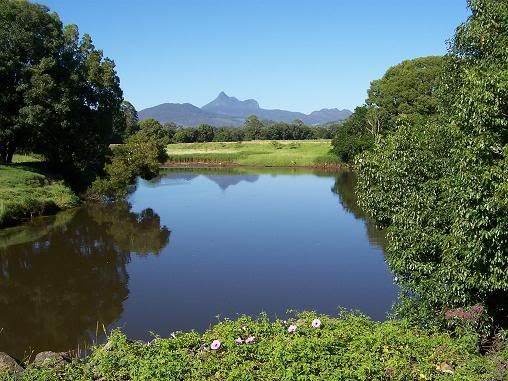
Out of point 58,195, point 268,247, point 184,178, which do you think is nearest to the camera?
point 268,247

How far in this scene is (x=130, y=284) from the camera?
19.6 m

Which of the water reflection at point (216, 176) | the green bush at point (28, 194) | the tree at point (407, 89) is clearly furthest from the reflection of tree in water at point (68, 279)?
the tree at point (407, 89)

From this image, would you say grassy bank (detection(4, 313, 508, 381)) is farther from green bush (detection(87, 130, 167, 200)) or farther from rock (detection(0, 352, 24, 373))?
green bush (detection(87, 130, 167, 200))

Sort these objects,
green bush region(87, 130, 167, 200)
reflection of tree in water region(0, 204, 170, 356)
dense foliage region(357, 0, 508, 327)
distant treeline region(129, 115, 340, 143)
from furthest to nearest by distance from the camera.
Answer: distant treeline region(129, 115, 340, 143), green bush region(87, 130, 167, 200), reflection of tree in water region(0, 204, 170, 356), dense foliage region(357, 0, 508, 327)

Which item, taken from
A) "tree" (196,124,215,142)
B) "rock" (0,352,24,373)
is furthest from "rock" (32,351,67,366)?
"tree" (196,124,215,142)

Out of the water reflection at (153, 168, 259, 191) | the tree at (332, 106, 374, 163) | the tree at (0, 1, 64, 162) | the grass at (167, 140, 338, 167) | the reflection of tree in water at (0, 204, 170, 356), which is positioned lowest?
the reflection of tree in water at (0, 204, 170, 356)

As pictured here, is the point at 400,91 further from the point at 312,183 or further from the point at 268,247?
the point at 268,247

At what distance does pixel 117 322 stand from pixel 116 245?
1138 centimetres

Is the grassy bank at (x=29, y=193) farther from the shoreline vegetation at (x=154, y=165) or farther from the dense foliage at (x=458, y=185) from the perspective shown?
the dense foliage at (x=458, y=185)

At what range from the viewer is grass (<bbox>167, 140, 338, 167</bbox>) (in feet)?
269

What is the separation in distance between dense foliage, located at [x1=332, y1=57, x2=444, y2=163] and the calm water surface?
2862 centimetres

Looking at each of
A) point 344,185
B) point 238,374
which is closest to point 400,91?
point 344,185

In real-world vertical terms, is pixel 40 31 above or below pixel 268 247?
above

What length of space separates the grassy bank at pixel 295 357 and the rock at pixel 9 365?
0.55m
